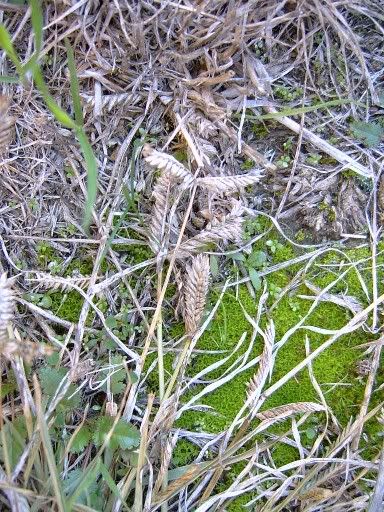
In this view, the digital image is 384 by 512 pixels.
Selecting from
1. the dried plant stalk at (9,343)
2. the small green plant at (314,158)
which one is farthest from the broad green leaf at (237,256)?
the dried plant stalk at (9,343)

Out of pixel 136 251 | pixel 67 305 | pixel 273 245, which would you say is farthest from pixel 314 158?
pixel 67 305

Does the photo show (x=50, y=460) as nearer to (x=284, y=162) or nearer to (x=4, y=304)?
(x=4, y=304)

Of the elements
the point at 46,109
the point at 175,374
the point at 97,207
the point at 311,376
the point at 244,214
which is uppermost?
the point at 46,109

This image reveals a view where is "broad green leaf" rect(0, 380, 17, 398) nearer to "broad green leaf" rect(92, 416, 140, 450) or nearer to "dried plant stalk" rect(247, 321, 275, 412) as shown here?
"broad green leaf" rect(92, 416, 140, 450)

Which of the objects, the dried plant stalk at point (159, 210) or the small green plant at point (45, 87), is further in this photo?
the dried plant stalk at point (159, 210)

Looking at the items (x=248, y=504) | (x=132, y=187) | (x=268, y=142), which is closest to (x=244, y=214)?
(x=268, y=142)

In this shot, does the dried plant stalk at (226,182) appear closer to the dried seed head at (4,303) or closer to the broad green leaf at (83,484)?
the dried seed head at (4,303)

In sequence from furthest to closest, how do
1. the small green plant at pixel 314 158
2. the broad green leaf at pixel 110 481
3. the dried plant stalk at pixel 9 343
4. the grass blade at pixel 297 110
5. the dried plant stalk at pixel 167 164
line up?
the small green plant at pixel 314 158 → the grass blade at pixel 297 110 → the broad green leaf at pixel 110 481 → the dried plant stalk at pixel 167 164 → the dried plant stalk at pixel 9 343

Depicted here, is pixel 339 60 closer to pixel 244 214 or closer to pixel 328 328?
pixel 244 214
